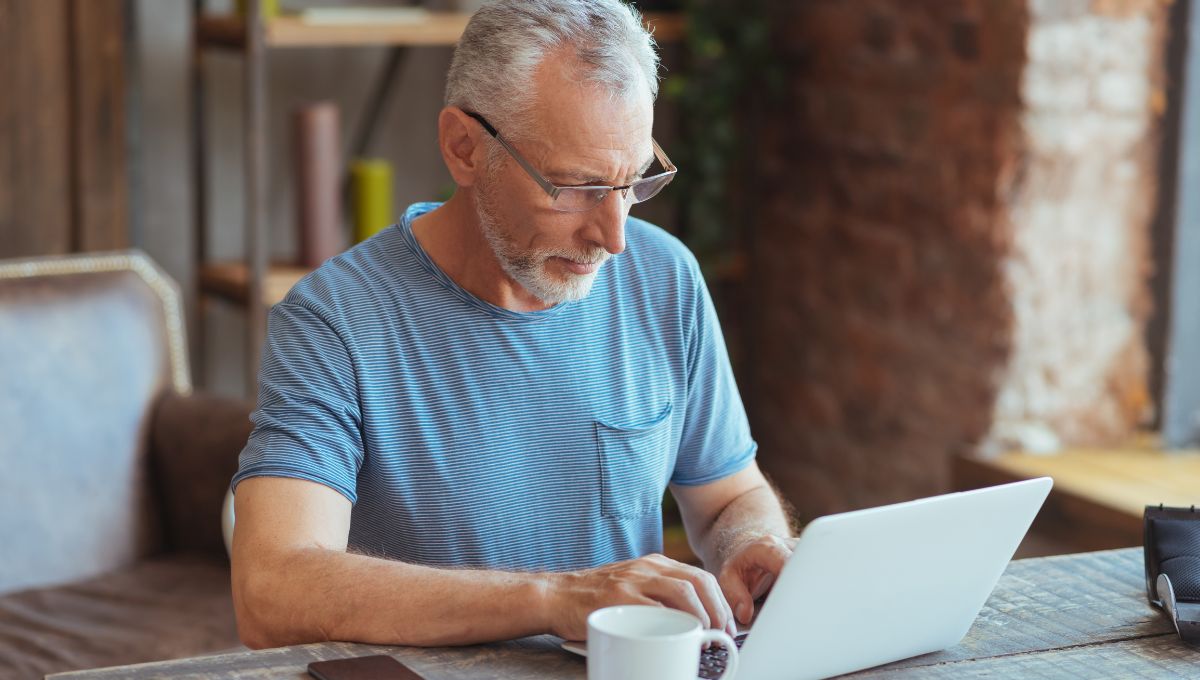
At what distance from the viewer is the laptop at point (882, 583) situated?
1154mm

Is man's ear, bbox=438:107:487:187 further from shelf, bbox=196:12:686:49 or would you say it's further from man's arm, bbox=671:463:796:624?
shelf, bbox=196:12:686:49

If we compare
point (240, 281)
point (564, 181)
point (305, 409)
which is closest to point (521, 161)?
point (564, 181)

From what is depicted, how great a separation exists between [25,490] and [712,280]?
1789mm

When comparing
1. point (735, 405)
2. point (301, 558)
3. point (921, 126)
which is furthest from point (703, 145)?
point (301, 558)

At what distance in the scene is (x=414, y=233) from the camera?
1.71 meters

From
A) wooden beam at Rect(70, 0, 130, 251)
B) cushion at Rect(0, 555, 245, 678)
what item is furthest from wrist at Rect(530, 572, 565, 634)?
wooden beam at Rect(70, 0, 130, 251)

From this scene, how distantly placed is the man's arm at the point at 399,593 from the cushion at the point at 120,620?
2.61 feet

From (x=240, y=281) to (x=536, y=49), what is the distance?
1617 millimetres

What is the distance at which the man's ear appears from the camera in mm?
1663

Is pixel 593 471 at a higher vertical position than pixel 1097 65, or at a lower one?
lower

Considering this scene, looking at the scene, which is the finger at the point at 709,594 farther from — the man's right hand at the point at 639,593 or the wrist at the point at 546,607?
the wrist at the point at 546,607

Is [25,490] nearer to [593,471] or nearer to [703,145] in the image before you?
[593,471]

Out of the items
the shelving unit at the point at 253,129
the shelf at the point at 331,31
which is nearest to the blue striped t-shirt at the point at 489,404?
Answer: the shelving unit at the point at 253,129

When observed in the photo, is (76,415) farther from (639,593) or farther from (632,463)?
(639,593)
